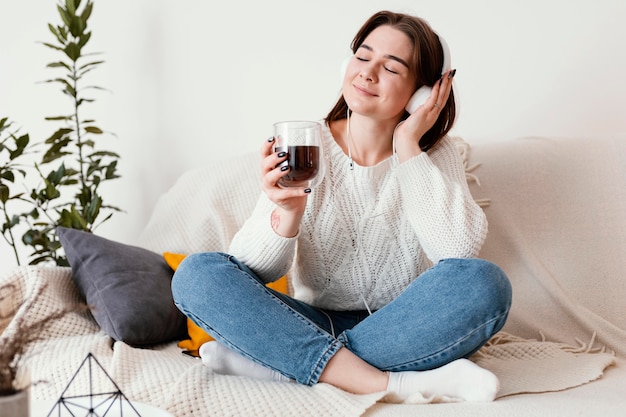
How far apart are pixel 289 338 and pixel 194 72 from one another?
157 cm

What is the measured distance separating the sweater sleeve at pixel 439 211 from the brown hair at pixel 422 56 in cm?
15

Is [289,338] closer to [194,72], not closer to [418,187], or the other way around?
[418,187]

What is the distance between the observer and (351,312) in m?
1.84

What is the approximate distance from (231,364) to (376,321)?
317 millimetres

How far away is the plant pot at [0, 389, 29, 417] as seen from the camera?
34.4 inches

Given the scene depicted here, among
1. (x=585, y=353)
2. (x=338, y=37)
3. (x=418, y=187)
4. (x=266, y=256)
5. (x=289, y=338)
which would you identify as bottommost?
(x=585, y=353)

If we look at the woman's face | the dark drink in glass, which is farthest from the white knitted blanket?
the woman's face

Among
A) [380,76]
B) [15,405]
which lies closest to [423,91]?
[380,76]

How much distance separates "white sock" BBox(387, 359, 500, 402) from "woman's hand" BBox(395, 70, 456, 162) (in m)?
0.51

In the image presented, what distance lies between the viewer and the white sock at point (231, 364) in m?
1.57

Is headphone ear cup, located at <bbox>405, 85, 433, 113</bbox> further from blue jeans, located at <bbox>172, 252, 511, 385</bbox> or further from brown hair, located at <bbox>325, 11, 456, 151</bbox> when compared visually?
blue jeans, located at <bbox>172, 252, 511, 385</bbox>

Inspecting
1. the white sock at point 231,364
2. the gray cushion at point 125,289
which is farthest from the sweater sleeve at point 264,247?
the gray cushion at point 125,289

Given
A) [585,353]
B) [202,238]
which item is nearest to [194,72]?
[202,238]

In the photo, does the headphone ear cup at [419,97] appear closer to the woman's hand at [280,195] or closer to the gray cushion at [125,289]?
the woman's hand at [280,195]
